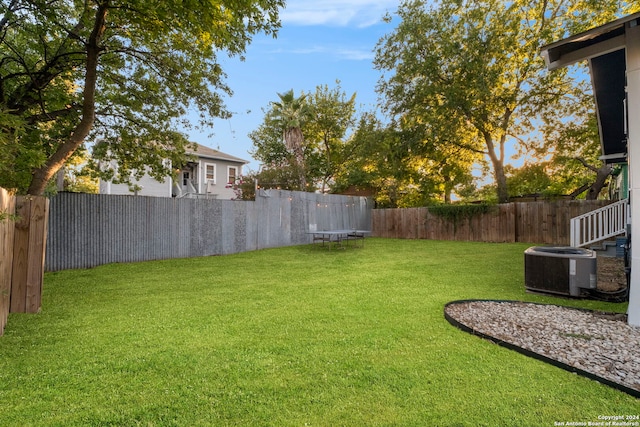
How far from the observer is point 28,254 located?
386cm

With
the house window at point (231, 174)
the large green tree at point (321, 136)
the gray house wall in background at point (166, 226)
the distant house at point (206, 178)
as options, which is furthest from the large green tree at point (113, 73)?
the large green tree at point (321, 136)

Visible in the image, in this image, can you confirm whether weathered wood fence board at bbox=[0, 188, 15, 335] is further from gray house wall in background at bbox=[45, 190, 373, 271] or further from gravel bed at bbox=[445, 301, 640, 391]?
gravel bed at bbox=[445, 301, 640, 391]

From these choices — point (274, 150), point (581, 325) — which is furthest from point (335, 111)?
point (581, 325)

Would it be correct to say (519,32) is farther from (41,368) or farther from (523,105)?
(41,368)

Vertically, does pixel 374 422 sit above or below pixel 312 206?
below

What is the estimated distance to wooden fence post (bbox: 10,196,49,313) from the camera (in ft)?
12.5

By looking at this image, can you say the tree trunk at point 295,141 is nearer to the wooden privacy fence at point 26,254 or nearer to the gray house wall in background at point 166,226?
the gray house wall in background at point 166,226

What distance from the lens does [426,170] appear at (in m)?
19.7

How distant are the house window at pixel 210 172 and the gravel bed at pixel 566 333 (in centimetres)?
1764

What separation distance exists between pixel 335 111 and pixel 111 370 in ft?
79.4

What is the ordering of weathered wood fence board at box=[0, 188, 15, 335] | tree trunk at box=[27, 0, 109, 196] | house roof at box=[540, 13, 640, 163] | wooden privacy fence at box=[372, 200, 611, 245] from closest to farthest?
weathered wood fence board at box=[0, 188, 15, 335], house roof at box=[540, 13, 640, 163], tree trunk at box=[27, 0, 109, 196], wooden privacy fence at box=[372, 200, 611, 245]

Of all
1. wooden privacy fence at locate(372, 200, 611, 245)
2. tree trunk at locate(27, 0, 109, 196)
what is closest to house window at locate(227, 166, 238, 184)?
wooden privacy fence at locate(372, 200, 611, 245)

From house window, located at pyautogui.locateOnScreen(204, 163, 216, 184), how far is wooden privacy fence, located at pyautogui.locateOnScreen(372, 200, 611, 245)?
32.2 ft

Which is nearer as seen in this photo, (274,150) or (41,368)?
(41,368)
